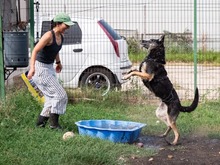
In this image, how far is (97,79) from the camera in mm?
12039

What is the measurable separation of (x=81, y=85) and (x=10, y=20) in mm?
2003

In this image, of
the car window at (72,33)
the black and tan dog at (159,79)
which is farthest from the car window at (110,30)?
the black and tan dog at (159,79)

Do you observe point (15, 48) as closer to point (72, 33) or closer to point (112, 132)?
point (72, 33)

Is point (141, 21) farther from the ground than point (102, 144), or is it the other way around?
point (141, 21)

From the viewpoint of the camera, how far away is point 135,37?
518 inches

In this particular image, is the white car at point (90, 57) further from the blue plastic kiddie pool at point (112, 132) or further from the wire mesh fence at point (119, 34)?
the blue plastic kiddie pool at point (112, 132)

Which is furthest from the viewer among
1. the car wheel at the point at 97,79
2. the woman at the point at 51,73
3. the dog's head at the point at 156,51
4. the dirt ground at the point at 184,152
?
the car wheel at the point at 97,79

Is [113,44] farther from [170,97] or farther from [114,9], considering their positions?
[170,97]

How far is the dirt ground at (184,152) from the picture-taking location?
734cm

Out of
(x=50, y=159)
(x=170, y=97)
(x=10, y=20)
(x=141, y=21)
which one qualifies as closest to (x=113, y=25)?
(x=141, y=21)

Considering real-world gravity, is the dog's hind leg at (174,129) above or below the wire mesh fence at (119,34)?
below

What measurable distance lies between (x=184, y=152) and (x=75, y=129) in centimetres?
193

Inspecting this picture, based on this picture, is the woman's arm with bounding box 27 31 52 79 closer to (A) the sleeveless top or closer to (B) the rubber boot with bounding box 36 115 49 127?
(A) the sleeveless top

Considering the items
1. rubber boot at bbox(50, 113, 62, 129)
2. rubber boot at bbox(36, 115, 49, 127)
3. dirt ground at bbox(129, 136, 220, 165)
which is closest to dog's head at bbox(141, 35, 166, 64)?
dirt ground at bbox(129, 136, 220, 165)
